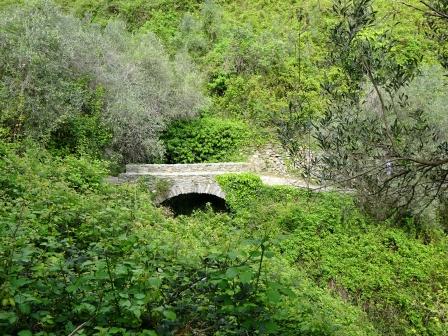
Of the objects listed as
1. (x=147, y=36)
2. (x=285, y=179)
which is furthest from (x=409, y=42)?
(x=147, y=36)

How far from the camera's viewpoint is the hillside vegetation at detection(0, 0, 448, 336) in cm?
307

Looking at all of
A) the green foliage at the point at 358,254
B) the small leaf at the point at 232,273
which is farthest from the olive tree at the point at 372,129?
the green foliage at the point at 358,254

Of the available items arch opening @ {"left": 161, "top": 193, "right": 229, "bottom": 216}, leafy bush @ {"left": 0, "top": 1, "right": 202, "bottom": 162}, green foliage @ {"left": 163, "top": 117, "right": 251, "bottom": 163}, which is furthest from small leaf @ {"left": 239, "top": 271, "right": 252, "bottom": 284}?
green foliage @ {"left": 163, "top": 117, "right": 251, "bottom": 163}

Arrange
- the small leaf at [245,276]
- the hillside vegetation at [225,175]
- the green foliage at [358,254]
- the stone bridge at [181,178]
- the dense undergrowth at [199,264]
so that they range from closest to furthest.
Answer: the small leaf at [245,276] → the dense undergrowth at [199,264] → the hillside vegetation at [225,175] → the green foliage at [358,254] → the stone bridge at [181,178]

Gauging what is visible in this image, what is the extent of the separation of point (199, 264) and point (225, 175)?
403 inches

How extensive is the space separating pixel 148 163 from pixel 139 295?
43.5 feet

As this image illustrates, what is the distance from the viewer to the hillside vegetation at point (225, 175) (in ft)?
10.1

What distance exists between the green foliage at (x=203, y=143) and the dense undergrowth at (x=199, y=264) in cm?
369

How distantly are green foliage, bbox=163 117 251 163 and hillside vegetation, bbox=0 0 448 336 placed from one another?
8 centimetres

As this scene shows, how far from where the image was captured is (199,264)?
3744mm

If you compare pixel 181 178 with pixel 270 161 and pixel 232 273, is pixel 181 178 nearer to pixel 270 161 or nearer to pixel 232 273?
pixel 270 161

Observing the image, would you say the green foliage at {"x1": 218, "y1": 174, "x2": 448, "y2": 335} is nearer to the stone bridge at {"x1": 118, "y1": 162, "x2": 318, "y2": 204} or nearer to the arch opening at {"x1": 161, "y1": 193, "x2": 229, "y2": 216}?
the stone bridge at {"x1": 118, "y1": 162, "x2": 318, "y2": 204}

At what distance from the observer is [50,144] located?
39.2ft

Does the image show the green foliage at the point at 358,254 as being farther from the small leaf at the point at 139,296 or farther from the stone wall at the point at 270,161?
the small leaf at the point at 139,296
